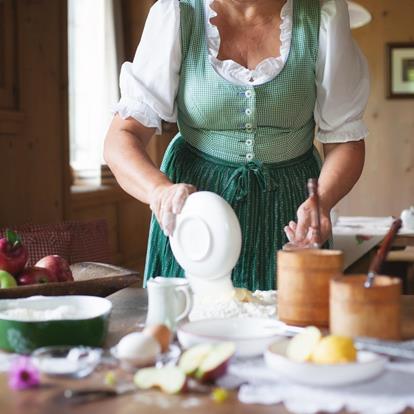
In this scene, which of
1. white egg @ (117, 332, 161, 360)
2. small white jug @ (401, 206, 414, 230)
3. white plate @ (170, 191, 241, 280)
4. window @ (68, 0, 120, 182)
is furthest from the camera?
window @ (68, 0, 120, 182)

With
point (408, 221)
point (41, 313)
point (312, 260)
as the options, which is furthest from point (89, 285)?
point (408, 221)

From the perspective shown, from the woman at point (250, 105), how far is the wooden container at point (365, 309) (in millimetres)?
599

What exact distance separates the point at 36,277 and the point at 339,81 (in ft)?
2.41

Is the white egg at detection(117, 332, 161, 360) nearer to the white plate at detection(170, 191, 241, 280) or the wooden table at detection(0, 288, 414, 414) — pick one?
the wooden table at detection(0, 288, 414, 414)

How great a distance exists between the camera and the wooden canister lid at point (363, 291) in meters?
0.97

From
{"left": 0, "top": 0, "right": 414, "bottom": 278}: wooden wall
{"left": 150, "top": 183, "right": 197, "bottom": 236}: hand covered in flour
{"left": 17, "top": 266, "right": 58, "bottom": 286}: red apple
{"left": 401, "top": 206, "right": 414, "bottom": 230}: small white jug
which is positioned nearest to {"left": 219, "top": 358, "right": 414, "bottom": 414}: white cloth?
{"left": 150, "top": 183, "right": 197, "bottom": 236}: hand covered in flour

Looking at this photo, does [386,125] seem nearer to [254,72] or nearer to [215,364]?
[254,72]

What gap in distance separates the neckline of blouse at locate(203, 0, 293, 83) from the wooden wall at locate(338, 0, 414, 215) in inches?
169

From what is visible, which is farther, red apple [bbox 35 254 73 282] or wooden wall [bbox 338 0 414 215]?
wooden wall [bbox 338 0 414 215]

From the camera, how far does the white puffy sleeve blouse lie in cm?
162

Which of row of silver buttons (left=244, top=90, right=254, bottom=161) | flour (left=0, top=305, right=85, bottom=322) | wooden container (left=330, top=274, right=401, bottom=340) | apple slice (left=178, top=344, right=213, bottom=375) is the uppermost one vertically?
row of silver buttons (left=244, top=90, right=254, bottom=161)

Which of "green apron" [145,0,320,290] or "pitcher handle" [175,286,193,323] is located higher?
"green apron" [145,0,320,290]

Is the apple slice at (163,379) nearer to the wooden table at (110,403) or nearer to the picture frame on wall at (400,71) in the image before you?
the wooden table at (110,403)

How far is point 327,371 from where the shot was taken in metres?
0.84
